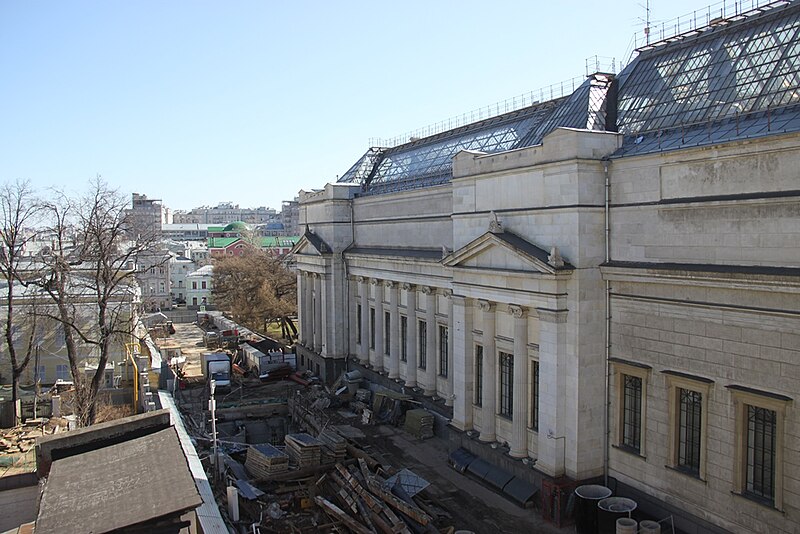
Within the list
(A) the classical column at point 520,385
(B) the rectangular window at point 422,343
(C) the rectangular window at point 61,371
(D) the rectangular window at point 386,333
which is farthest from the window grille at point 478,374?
(C) the rectangular window at point 61,371

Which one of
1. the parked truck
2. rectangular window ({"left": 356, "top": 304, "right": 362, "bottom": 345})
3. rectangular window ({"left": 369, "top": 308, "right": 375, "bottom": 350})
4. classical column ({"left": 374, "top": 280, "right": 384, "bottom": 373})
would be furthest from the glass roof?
the parked truck

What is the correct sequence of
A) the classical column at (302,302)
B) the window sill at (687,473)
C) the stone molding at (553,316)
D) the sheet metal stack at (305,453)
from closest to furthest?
the window sill at (687,473) → the stone molding at (553,316) → the sheet metal stack at (305,453) → the classical column at (302,302)

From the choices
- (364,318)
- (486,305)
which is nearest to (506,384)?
(486,305)

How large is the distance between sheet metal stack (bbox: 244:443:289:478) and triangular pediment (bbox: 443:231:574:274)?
1174cm

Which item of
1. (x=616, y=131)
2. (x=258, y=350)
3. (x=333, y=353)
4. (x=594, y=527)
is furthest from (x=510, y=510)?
(x=258, y=350)

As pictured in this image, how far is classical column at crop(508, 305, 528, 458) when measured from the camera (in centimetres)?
2708

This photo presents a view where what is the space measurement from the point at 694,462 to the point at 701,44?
51.5ft

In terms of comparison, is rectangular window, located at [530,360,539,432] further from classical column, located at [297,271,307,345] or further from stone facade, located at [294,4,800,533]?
classical column, located at [297,271,307,345]

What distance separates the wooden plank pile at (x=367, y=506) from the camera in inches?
961

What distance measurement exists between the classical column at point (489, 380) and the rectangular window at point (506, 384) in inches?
12.1

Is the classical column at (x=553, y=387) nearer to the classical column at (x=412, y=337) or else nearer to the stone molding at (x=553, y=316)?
the stone molding at (x=553, y=316)

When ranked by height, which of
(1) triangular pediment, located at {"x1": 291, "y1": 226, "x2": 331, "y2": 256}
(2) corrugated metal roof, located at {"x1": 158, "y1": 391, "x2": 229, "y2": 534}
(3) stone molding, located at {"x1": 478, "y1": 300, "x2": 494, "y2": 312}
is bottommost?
(2) corrugated metal roof, located at {"x1": 158, "y1": 391, "x2": 229, "y2": 534}

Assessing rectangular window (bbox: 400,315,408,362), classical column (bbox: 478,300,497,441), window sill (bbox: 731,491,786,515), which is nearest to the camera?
window sill (bbox: 731,491,786,515)

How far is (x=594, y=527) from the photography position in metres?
22.9
